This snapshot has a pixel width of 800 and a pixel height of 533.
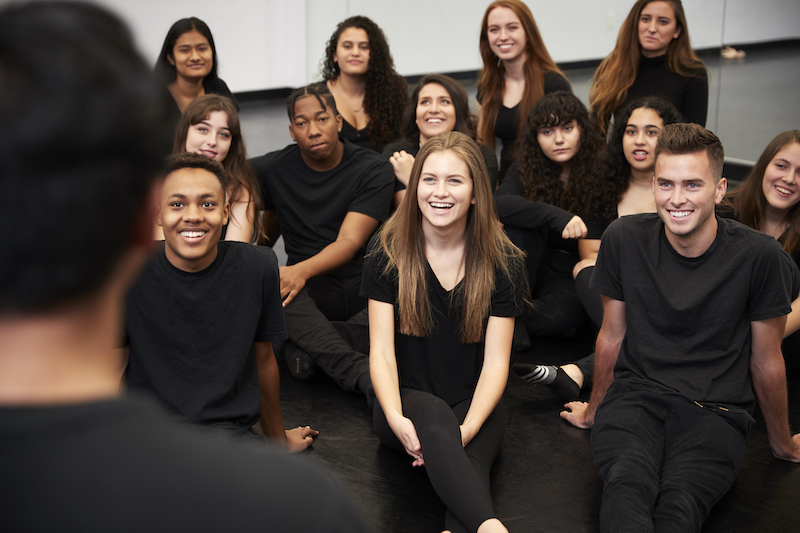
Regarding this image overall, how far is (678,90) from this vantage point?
3.47m

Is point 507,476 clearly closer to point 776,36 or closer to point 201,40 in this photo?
point 201,40

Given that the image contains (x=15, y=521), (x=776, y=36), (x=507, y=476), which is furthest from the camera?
(x=776, y=36)

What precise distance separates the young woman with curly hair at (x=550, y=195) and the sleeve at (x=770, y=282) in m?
1.07

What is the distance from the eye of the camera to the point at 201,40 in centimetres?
345

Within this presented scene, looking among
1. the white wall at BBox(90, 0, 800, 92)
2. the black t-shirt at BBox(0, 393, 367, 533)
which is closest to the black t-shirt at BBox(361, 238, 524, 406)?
the black t-shirt at BBox(0, 393, 367, 533)

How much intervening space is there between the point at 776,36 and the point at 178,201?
4.12m

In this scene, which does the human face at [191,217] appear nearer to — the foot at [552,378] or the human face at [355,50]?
the foot at [552,378]

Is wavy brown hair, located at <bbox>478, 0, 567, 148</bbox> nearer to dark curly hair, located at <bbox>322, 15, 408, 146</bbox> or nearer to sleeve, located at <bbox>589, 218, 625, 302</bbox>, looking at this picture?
dark curly hair, located at <bbox>322, 15, 408, 146</bbox>

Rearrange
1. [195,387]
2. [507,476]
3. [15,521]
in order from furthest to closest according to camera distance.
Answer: [507,476] → [195,387] → [15,521]

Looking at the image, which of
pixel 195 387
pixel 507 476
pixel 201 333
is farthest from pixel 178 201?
pixel 507 476

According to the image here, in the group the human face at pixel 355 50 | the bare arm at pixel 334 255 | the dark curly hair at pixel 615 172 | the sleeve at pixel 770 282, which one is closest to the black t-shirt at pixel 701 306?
the sleeve at pixel 770 282

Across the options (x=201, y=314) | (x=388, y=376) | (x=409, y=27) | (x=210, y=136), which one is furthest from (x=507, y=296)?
(x=409, y=27)

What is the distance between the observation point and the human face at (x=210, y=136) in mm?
2760

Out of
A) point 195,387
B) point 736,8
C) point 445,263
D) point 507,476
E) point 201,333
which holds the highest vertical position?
point 736,8
